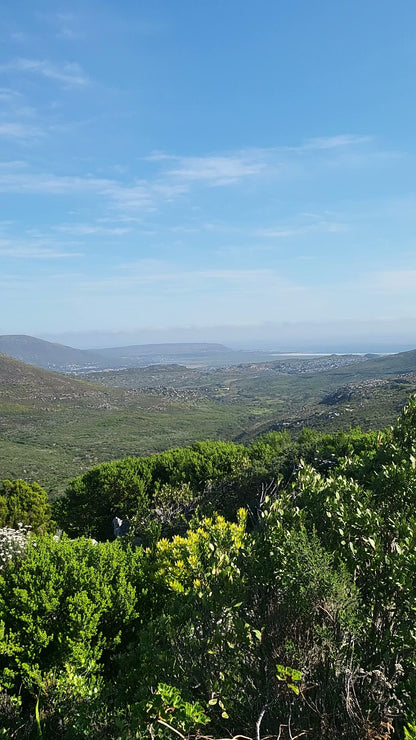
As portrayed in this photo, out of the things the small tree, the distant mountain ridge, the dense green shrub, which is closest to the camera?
the dense green shrub

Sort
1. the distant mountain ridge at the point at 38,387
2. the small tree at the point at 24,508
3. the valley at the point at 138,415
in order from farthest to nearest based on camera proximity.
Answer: the distant mountain ridge at the point at 38,387
the valley at the point at 138,415
the small tree at the point at 24,508

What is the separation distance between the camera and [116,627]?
8727 millimetres

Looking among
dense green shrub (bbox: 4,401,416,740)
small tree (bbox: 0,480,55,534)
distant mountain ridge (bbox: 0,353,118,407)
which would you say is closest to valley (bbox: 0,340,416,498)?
distant mountain ridge (bbox: 0,353,118,407)

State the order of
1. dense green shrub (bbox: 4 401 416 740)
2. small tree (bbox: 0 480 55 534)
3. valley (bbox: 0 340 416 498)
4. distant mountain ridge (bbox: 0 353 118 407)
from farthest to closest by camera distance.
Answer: distant mountain ridge (bbox: 0 353 118 407) < valley (bbox: 0 340 416 498) < small tree (bbox: 0 480 55 534) < dense green shrub (bbox: 4 401 416 740)

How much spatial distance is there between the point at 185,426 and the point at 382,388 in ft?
161

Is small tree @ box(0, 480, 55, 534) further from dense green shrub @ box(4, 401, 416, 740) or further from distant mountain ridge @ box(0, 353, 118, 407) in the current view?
distant mountain ridge @ box(0, 353, 118, 407)

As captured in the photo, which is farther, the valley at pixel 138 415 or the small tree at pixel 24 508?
the valley at pixel 138 415

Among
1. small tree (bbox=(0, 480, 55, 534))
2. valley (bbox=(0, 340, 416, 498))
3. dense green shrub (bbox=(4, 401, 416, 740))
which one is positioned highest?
dense green shrub (bbox=(4, 401, 416, 740))

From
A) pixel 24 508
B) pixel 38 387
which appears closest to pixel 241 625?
pixel 24 508

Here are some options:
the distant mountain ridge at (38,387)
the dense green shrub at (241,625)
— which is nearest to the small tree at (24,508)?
the dense green shrub at (241,625)

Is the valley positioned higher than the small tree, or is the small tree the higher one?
the small tree

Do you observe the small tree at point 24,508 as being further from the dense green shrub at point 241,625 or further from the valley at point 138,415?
the valley at point 138,415

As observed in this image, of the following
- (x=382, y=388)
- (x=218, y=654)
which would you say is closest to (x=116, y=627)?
(x=218, y=654)

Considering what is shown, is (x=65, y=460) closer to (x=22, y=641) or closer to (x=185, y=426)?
(x=185, y=426)
